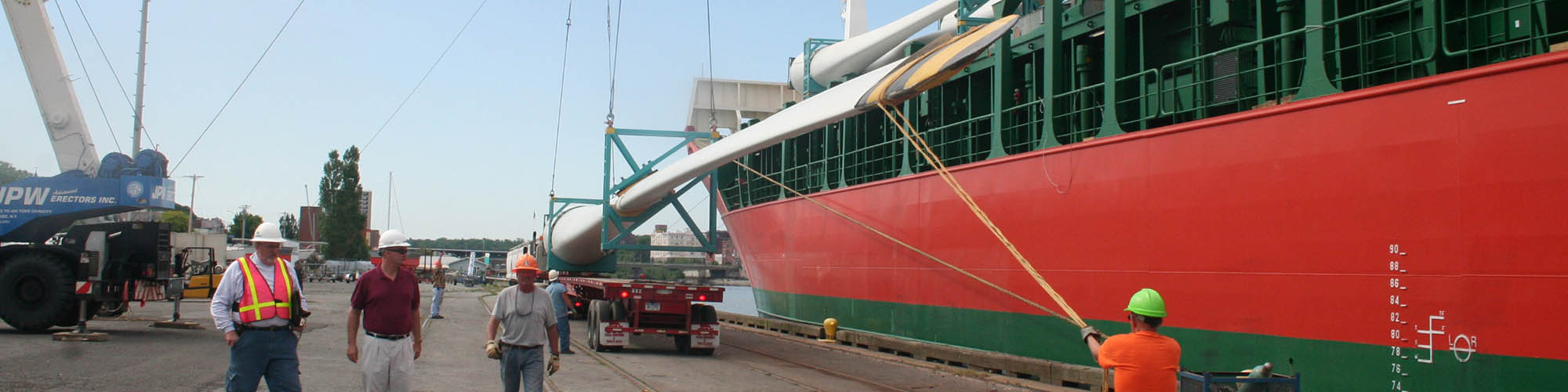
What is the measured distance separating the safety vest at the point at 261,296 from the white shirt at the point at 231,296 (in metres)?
0.02

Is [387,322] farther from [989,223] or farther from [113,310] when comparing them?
[113,310]

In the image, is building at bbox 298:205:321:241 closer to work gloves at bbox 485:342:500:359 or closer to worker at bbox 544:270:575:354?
worker at bbox 544:270:575:354

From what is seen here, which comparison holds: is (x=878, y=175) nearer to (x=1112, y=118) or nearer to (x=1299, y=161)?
(x=1112, y=118)

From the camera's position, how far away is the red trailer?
16.1 meters

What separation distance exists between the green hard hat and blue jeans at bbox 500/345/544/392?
4.55 metres

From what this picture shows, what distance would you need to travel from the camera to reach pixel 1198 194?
10.7 meters

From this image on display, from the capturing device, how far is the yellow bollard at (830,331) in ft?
61.4

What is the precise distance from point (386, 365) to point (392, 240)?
842 mm

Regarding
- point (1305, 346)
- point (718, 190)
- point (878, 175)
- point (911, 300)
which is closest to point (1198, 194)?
point (1305, 346)

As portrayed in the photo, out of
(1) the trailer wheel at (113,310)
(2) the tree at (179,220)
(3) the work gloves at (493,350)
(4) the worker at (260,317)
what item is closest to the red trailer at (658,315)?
(3) the work gloves at (493,350)

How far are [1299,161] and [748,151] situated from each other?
9183 millimetres

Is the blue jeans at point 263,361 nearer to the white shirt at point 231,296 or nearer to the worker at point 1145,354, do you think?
the white shirt at point 231,296

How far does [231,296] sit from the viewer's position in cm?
645

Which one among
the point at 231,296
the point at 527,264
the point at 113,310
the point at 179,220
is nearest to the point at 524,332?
the point at 527,264
